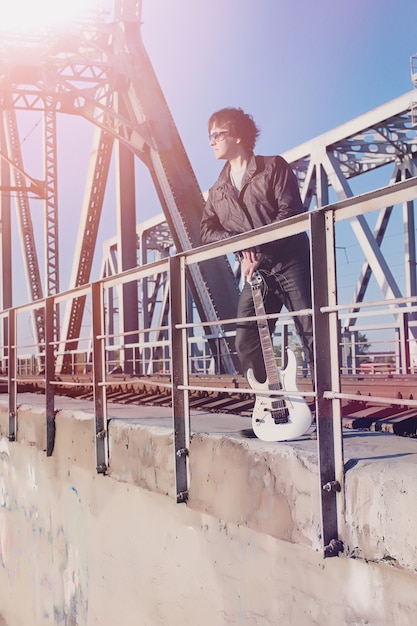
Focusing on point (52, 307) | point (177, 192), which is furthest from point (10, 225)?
point (52, 307)

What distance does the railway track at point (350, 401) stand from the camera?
13.1 ft

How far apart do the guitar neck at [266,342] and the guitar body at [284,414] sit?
25mm

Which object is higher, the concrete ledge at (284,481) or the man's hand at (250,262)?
the man's hand at (250,262)

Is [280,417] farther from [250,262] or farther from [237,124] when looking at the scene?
[237,124]

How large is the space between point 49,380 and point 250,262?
8.62 ft

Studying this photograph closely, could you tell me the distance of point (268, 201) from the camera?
12.2ft

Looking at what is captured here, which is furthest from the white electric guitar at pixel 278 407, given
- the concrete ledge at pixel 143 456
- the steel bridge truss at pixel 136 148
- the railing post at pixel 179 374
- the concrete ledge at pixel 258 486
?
the steel bridge truss at pixel 136 148

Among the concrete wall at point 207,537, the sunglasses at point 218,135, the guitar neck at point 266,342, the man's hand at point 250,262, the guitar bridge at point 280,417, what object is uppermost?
the sunglasses at point 218,135

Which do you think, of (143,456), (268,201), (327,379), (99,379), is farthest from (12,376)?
(327,379)

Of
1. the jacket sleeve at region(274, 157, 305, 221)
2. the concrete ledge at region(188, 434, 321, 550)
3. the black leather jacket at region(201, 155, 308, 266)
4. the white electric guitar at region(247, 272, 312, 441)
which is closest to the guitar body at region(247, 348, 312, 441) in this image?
the white electric guitar at region(247, 272, 312, 441)

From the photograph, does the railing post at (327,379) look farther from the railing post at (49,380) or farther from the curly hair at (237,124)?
the railing post at (49,380)

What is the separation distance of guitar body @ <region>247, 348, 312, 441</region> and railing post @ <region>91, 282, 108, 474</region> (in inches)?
58.0

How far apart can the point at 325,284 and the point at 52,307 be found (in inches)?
147

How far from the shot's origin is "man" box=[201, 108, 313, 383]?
3.68 m
